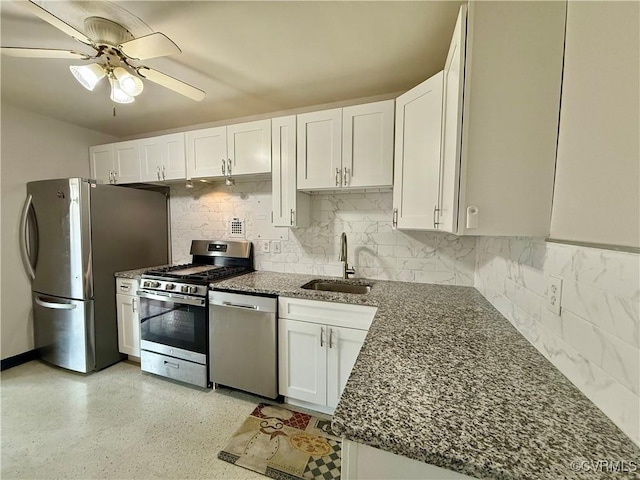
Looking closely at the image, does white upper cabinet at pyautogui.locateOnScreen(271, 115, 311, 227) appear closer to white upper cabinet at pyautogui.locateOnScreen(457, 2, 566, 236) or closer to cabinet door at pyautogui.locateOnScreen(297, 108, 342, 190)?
cabinet door at pyautogui.locateOnScreen(297, 108, 342, 190)

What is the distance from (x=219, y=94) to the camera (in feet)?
7.41

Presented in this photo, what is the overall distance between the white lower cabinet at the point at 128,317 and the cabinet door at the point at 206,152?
51.0 inches

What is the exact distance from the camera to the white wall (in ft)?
8.11

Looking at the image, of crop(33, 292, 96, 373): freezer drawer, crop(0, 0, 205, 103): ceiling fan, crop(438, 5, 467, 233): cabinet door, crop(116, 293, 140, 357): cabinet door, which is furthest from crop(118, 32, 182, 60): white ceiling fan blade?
crop(33, 292, 96, 373): freezer drawer

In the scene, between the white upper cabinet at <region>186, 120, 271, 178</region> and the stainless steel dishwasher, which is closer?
the stainless steel dishwasher

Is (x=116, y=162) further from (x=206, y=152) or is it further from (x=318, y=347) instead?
(x=318, y=347)

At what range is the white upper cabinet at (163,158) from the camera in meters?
2.61

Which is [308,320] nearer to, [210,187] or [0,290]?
[210,187]

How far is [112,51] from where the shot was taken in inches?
58.2

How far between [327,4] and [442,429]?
1833mm

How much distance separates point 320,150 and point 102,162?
273cm

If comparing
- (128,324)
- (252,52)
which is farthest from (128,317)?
(252,52)

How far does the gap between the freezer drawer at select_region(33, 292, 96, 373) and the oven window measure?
0.51m

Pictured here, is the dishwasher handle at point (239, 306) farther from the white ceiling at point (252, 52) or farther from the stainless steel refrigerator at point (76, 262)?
the white ceiling at point (252, 52)
